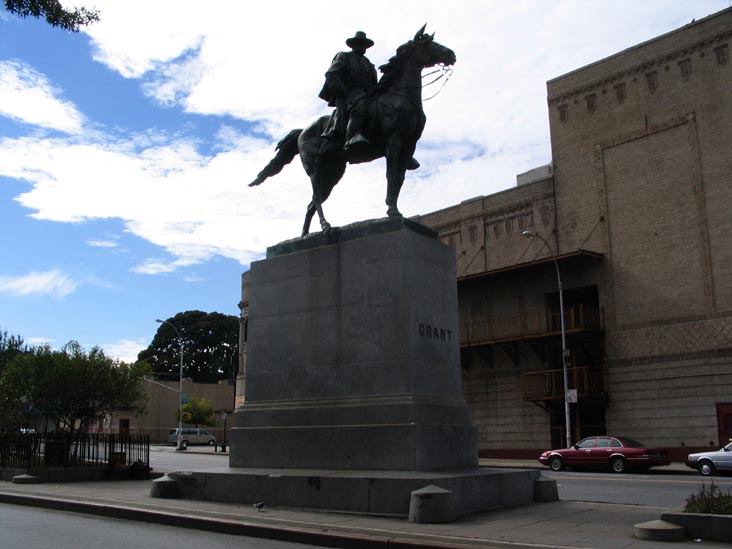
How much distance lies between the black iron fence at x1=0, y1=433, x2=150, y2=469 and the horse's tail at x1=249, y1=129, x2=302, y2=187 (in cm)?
1147

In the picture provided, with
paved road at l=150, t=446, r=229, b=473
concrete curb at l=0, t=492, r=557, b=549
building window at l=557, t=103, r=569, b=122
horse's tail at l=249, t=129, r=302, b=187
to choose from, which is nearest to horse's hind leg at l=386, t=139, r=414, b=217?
horse's tail at l=249, t=129, r=302, b=187

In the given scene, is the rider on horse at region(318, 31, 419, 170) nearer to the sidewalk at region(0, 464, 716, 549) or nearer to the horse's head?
the horse's head

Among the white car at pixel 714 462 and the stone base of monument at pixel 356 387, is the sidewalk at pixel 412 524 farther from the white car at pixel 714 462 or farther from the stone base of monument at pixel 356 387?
the white car at pixel 714 462

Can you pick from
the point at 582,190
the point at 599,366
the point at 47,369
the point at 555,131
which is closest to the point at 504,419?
the point at 599,366

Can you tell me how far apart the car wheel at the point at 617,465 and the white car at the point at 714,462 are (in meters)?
2.65

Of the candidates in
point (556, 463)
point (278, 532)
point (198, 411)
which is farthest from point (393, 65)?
point (198, 411)

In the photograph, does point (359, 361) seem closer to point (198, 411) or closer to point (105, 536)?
point (105, 536)

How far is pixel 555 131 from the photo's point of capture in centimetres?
4116

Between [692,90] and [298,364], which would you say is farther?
[692,90]

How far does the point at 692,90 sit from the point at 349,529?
3272 centimetres

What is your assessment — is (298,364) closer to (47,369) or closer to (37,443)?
(37,443)

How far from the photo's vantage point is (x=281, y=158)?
1627 centimetres

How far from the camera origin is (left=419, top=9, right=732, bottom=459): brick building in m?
33.7

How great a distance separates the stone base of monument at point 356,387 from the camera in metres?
11.4
